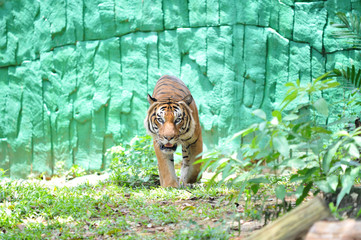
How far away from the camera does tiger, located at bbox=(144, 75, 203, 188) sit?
196 inches

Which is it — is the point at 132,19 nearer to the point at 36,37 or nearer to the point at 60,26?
the point at 60,26

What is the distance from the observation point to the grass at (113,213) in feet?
11.0

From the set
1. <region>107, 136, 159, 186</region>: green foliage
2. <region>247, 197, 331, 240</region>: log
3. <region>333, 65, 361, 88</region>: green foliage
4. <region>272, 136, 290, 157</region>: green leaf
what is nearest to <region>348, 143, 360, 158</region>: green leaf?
<region>272, 136, 290, 157</region>: green leaf

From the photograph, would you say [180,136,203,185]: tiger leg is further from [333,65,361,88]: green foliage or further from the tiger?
[333,65,361,88]: green foliage

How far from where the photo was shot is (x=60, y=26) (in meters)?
8.09

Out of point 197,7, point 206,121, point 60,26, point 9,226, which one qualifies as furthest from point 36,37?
point 9,226

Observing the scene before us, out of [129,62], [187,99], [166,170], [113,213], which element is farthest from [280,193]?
[129,62]

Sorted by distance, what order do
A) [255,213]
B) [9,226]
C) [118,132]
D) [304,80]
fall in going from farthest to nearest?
[118,132] < [304,80] < [9,226] < [255,213]

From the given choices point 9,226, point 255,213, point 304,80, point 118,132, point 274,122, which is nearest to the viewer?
point 274,122

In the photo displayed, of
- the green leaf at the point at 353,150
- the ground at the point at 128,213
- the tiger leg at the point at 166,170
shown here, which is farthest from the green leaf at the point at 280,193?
the tiger leg at the point at 166,170

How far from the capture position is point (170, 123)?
4965 mm

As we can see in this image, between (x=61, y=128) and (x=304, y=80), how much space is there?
4.88 meters

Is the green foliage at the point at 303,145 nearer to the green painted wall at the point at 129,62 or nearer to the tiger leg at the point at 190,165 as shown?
the tiger leg at the point at 190,165

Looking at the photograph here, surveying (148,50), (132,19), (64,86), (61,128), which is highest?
(132,19)
